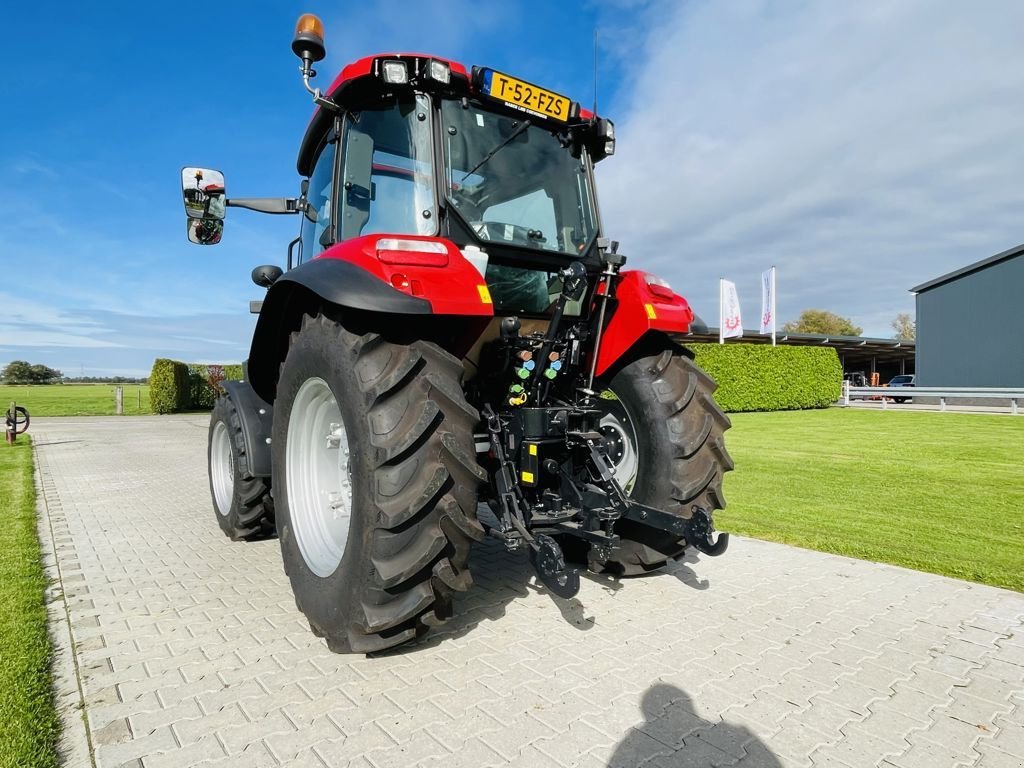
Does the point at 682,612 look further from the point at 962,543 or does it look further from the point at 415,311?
the point at 962,543

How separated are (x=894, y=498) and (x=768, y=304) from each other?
20.9 meters

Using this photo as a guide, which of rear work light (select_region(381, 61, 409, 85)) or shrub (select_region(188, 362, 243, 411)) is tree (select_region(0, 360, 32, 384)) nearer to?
shrub (select_region(188, 362, 243, 411))

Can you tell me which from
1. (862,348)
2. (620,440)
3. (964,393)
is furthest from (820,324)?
(620,440)

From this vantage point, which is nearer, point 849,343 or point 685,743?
point 685,743

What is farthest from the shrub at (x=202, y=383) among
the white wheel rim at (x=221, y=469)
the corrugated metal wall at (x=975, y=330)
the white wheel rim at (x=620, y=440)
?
the corrugated metal wall at (x=975, y=330)

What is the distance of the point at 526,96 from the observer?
310cm

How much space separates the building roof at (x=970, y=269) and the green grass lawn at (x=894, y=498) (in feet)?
67.3

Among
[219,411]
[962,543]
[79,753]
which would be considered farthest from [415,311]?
[962,543]

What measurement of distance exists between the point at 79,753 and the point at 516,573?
2334mm

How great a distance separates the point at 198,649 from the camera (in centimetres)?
279

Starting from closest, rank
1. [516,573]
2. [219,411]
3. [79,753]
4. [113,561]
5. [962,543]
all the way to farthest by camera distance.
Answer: [79,753], [516,573], [113,561], [962,543], [219,411]

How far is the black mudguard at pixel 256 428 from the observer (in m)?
4.12

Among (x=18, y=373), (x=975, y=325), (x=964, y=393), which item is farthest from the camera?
(x=18, y=373)

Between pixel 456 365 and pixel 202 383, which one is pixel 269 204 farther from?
pixel 202 383
